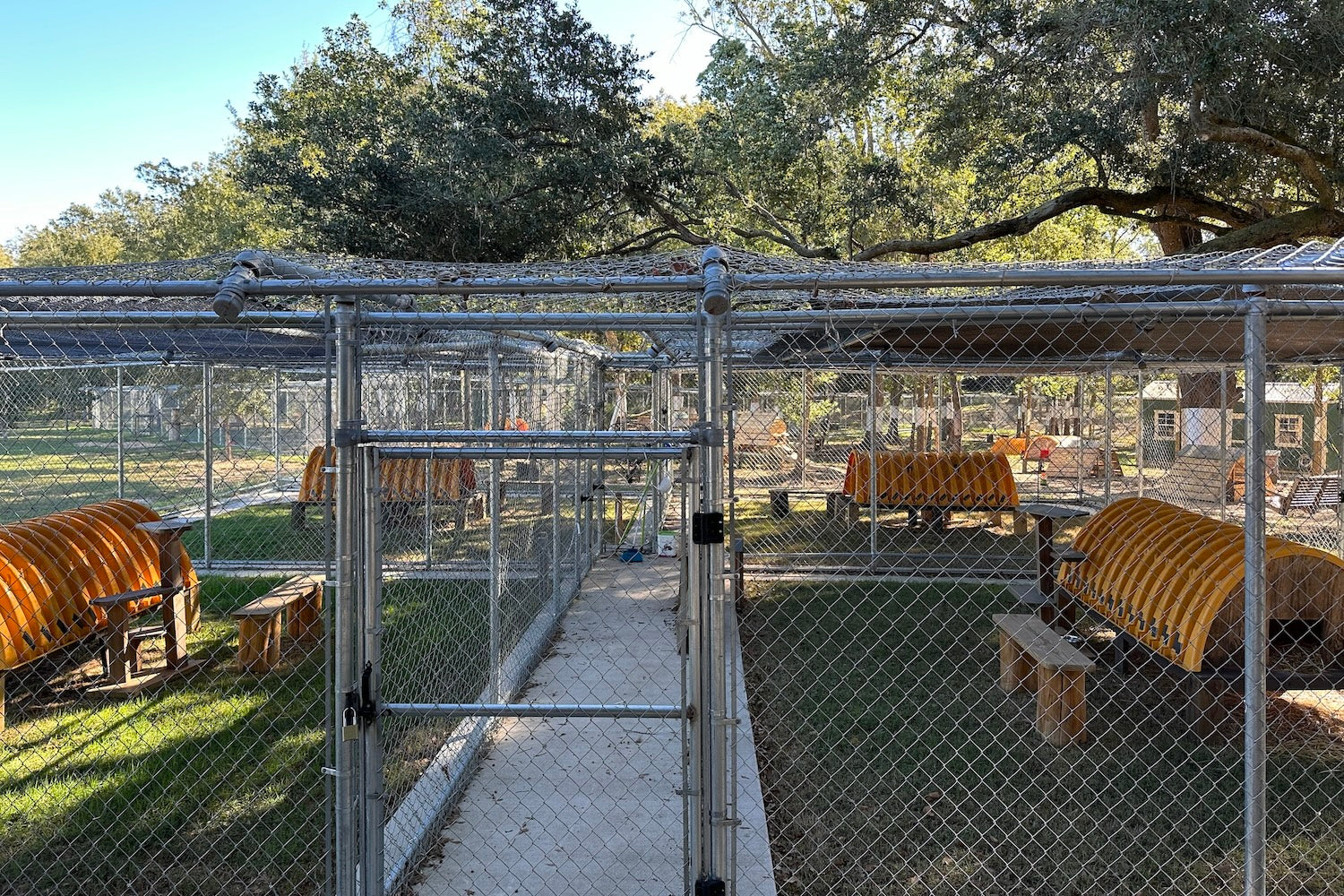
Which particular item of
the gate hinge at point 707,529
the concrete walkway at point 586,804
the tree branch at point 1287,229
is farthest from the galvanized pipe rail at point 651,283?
the tree branch at point 1287,229

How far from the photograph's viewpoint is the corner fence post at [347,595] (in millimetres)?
3305

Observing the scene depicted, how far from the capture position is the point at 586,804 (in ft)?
17.2

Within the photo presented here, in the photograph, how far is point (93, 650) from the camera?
25.4 ft

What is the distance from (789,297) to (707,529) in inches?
107

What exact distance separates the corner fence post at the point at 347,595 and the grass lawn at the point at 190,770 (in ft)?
4.16

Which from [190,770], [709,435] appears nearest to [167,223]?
[190,770]

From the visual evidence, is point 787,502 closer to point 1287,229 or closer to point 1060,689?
point 1287,229

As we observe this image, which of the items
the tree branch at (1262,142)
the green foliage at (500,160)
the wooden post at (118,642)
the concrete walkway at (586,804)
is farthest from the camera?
the green foliage at (500,160)

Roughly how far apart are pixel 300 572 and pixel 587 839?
7.95m

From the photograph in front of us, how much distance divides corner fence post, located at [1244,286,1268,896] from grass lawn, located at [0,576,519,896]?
3824 mm

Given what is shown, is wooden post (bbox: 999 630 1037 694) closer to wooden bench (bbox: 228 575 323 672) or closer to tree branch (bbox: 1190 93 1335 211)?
wooden bench (bbox: 228 575 323 672)

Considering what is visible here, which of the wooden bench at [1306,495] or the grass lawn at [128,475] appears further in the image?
the grass lawn at [128,475]

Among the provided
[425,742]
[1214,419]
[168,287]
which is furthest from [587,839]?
[1214,419]

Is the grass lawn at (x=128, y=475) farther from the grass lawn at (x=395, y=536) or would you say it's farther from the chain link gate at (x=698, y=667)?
the chain link gate at (x=698, y=667)
